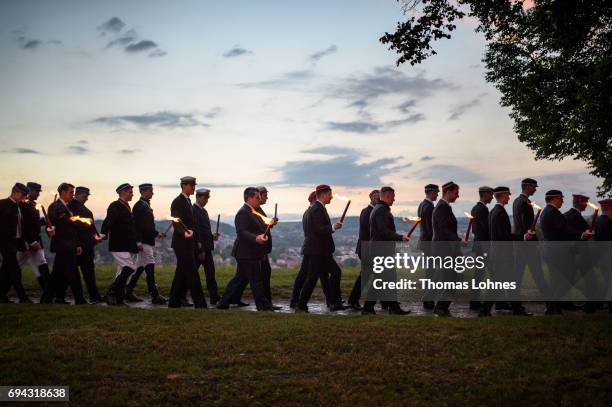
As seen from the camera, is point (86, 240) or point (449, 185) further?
point (86, 240)

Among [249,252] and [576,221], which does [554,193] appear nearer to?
[576,221]

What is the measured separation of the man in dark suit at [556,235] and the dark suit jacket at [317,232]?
4.31 metres

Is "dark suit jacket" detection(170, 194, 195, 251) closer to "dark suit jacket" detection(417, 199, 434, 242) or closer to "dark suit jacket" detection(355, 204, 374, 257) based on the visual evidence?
"dark suit jacket" detection(355, 204, 374, 257)

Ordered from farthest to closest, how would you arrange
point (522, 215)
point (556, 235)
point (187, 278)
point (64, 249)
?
point (522, 215) < point (64, 249) < point (556, 235) < point (187, 278)

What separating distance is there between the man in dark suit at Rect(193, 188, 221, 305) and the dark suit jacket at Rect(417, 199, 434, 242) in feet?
15.2

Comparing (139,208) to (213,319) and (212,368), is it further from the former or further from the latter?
(212,368)

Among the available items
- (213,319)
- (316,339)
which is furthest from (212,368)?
(213,319)

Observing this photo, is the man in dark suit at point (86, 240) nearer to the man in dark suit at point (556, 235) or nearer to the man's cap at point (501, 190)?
the man's cap at point (501, 190)

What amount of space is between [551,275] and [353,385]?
6539mm

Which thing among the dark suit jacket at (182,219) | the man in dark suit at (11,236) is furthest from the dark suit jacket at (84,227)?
the dark suit jacket at (182,219)

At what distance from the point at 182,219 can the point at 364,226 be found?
3.87 meters

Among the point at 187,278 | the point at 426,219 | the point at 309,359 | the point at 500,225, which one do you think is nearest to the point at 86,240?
the point at 187,278

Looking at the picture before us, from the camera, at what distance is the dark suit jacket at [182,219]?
12297 mm

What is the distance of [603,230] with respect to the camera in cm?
1322
